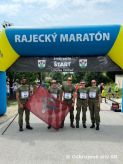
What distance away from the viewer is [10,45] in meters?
14.3

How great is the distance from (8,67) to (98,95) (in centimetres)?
350

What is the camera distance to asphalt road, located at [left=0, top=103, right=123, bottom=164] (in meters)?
9.24

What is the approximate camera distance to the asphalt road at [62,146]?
9.24 meters

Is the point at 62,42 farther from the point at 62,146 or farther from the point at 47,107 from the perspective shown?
the point at 62,146

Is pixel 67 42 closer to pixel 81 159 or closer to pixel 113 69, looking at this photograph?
pixel 113 69

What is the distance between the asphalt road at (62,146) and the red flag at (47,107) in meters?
0.39

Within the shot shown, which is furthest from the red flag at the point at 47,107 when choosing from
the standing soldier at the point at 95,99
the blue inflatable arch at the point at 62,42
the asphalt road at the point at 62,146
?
the blue inflatable arch at the point at 62,42

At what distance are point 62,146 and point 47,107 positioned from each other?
3.44 m

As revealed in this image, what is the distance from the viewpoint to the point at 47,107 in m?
14.2

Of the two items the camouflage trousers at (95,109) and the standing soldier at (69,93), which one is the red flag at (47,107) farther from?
the camouflage trousers at (95,109)

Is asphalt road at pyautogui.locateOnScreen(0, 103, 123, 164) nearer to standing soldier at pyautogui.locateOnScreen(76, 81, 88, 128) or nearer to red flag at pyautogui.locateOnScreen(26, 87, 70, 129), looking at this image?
red flag at pyautogui.locateOnScreen(26, 87, 70, 129)

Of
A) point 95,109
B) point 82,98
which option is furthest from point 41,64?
point 95,109

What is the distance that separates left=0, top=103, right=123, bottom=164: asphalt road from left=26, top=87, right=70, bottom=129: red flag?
394 millimetres

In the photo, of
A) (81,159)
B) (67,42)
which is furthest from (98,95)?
(81,159)
